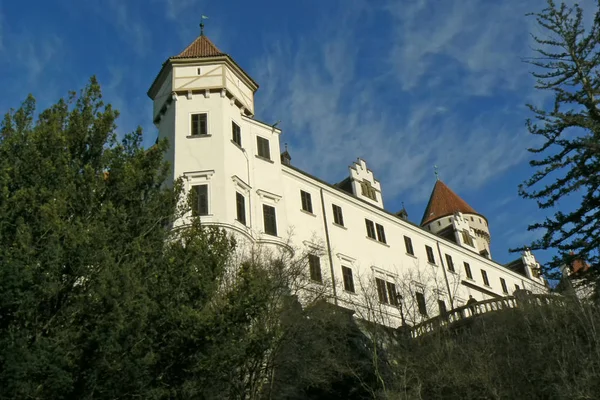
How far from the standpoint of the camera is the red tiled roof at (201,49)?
2997cm

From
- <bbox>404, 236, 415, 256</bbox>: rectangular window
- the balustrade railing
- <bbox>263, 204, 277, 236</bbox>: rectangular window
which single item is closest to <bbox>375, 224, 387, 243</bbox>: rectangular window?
<bbox>404, 236, 415, 256</bbox>: rectangular window

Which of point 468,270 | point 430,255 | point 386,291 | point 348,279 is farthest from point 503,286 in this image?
point 348,279

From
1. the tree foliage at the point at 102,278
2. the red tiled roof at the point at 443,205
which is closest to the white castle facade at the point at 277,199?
the tree foliage at the point at 102,278

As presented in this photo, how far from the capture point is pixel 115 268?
39.3ft

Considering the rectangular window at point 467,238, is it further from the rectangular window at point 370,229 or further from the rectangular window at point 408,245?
the rectangular window at point 370,229

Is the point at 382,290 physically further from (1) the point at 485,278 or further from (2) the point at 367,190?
(1) the point at 485,278

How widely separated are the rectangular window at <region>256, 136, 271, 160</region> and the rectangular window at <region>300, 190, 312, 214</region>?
2997mm

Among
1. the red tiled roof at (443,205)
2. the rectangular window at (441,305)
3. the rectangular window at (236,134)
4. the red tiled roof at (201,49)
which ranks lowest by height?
the rectangular window at (441,305)

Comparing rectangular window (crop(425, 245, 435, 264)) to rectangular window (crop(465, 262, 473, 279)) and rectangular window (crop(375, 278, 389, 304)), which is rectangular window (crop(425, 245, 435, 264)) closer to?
rectangular window (crop(465, 262, 473, 279))

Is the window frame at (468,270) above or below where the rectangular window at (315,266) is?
above

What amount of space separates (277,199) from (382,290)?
27.6 ft

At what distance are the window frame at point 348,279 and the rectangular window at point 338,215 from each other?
2.75 meters

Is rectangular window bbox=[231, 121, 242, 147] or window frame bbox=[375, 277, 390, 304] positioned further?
window frame bbox=[375, 277, 390, 304]

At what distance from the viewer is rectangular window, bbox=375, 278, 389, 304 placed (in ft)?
105
